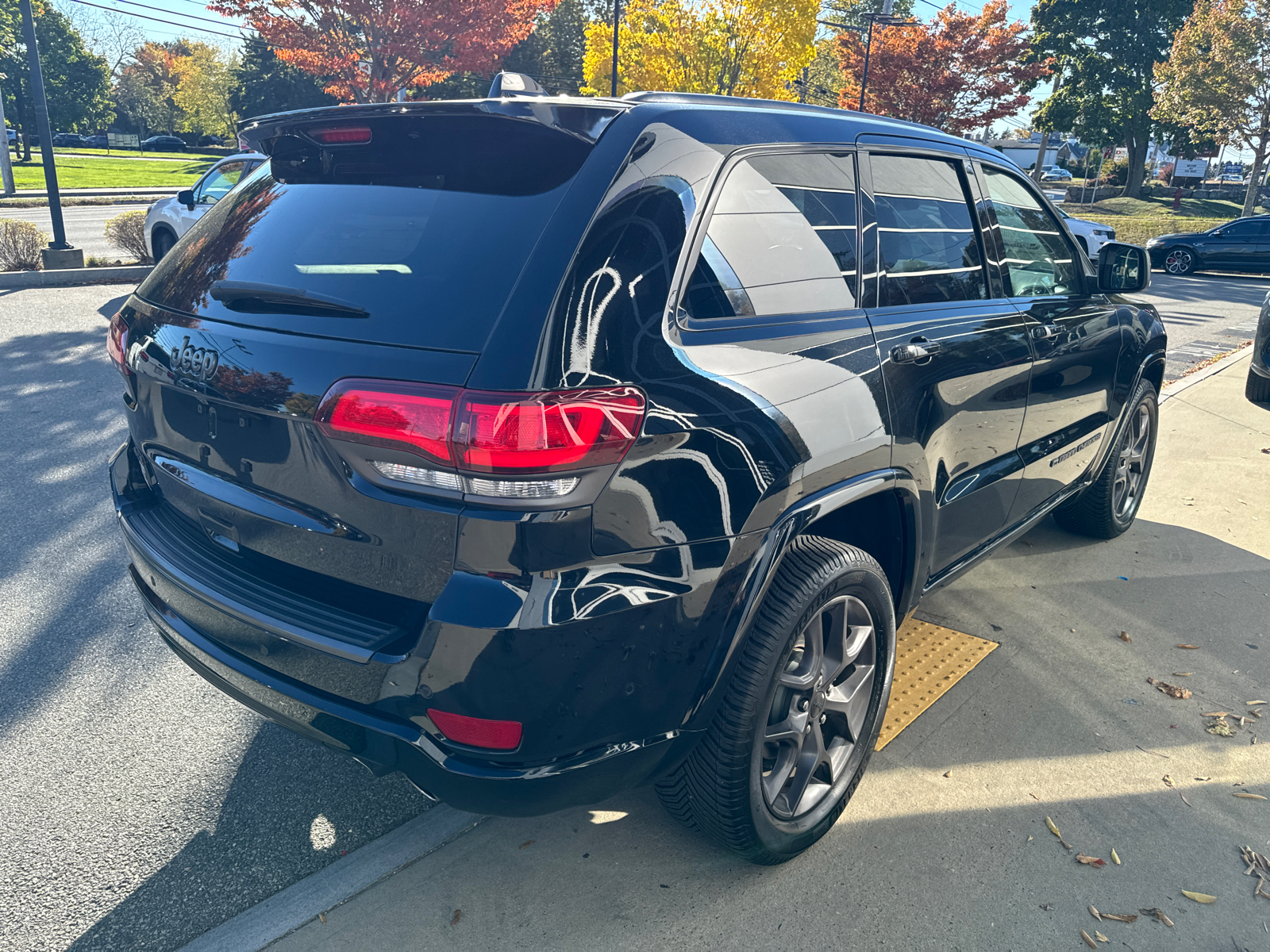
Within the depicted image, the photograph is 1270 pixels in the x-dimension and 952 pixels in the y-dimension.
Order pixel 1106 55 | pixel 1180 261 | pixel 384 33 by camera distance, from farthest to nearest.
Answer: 1. pixel 1106 55
2. pixel 384 33
3. pixel 1180 261

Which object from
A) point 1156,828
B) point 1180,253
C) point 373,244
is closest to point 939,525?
point 1156,828

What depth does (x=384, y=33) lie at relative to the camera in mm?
24484

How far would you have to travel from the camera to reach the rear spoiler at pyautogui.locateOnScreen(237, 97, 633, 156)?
2.02 meters

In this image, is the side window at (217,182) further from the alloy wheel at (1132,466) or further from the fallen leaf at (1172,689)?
the fallen leaf at (1172,689)

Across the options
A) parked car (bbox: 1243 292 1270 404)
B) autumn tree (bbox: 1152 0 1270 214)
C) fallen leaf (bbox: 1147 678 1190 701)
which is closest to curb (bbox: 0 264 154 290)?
fallen leaf (bbox: 1147 678 1190 701)

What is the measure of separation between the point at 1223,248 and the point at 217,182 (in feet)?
69.8

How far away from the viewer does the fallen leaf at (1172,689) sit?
135 inches

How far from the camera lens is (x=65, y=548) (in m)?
4.17

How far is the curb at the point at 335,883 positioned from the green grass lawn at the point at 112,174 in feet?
110

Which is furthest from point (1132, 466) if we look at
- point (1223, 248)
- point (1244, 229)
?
point (1244, 229)

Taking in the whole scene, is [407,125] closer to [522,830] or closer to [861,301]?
[861,301]

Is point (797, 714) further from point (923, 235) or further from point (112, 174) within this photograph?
point (112, 174)

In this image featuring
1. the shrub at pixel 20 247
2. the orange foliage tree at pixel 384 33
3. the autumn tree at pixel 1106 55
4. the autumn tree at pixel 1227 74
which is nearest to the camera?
the shrub at pixel 20 247

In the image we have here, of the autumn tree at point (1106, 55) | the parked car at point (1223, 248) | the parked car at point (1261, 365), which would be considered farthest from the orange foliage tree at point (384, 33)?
the autumn tree at point (1106, 55)
